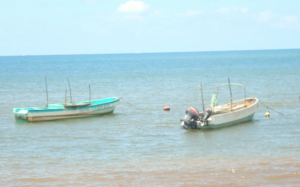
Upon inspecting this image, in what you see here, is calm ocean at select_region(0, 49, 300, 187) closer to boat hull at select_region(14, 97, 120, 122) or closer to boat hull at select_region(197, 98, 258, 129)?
boat hull at select_region(197, 98, 258, 129)

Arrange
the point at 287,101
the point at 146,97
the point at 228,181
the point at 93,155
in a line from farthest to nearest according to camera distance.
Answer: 1. the point at 146,97
2. the point at 287,101
3. the point at 93,155
4. the point at 228,181

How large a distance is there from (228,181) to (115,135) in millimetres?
10703

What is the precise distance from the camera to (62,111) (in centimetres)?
3209

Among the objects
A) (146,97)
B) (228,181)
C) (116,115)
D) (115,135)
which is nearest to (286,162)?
(228,181)

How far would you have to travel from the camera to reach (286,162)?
1973 centimetres

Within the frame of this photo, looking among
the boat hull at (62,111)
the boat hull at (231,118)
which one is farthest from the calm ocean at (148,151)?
the boat hull at (62,111)

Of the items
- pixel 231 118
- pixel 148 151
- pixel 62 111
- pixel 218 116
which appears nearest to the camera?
pixel 148 151

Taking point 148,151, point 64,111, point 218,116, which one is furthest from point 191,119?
point 64,111

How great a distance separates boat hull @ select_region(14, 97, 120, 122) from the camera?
102ft

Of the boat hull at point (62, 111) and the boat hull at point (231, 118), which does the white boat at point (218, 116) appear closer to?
the boat hull at point (231, 118)

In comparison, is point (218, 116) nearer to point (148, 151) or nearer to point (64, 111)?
point (148, 151)

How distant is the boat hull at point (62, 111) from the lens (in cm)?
3123

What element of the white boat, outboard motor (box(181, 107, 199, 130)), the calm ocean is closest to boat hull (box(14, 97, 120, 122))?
the calm ocean

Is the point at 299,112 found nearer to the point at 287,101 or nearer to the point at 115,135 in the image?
the point at 287,101
